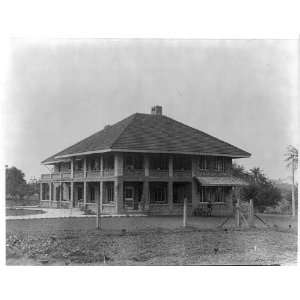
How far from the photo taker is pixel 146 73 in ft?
59.5

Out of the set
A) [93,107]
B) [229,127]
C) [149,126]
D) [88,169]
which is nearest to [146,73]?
[93,107]

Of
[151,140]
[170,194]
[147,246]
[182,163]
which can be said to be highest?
[151,140]

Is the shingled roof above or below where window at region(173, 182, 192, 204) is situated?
above

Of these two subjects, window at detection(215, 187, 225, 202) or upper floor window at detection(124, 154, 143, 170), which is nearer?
upper floor window at detection(124, 154, 143, 170)

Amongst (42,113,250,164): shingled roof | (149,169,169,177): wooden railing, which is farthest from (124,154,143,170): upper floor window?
(42,113,250,164): shingled roof

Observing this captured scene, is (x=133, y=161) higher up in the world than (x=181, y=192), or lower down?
higher up

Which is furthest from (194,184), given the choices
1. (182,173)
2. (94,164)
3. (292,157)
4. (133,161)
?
(292,157)

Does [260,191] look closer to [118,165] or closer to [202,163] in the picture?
[202,163]

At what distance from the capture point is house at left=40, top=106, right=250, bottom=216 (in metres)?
31.2

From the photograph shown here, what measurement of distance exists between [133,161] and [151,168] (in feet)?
5.11

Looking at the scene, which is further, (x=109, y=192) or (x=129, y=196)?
(x=109, y=192)

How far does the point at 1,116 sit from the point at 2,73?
56.5 inches

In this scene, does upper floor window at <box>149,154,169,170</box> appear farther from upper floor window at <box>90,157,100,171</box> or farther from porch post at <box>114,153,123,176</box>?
upper floor window at <box>90,157,100,171</box>

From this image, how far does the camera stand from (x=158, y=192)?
34.2 metres
